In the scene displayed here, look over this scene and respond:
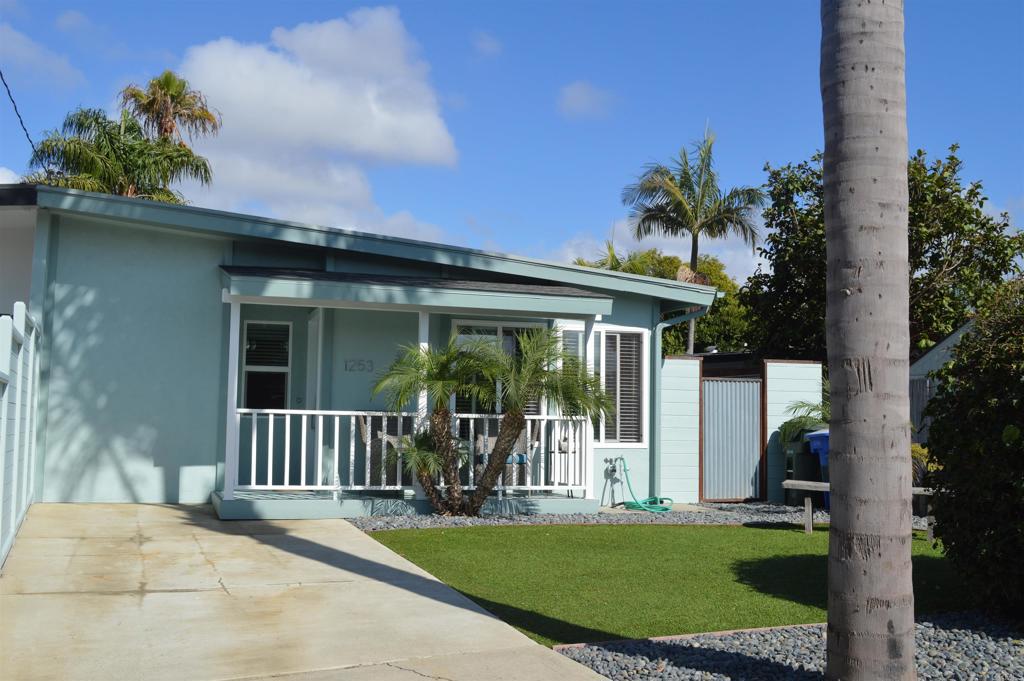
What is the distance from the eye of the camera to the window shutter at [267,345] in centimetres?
1260

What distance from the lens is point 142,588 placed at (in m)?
6.88

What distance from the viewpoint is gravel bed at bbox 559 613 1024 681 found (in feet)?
16.5

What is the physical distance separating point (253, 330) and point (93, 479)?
107 inches

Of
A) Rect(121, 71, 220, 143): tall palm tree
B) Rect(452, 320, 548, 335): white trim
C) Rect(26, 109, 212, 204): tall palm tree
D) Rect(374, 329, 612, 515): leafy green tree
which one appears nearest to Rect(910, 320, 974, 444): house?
Rect(452, 320, 548, 335): white trim

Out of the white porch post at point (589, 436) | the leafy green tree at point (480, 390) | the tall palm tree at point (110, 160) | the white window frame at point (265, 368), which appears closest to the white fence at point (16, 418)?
the white window frame at point (265, 368)

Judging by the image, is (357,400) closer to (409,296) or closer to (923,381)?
(409,296)

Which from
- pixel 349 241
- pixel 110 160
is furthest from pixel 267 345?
pixel 110 160

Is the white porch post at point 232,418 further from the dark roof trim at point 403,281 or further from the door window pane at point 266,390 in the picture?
the door window pane at point 266,390

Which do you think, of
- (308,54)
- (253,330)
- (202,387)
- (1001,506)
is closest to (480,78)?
(308,54)

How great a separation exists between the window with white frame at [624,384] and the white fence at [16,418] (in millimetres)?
7225

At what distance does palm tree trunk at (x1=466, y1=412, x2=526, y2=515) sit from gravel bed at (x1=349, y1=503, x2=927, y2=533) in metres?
0.22

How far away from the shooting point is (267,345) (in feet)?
41.7

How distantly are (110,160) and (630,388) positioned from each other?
1478 cm

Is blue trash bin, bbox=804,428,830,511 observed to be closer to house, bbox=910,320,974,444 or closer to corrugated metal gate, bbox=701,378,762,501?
corrugated metal gate, bbox=701,378,762,501
